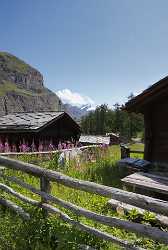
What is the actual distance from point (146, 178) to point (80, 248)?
14.8ft

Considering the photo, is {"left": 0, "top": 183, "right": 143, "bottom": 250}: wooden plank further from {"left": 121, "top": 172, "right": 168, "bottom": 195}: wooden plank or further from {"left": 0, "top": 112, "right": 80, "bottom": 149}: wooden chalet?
{"left": 0, "top": 112, "right": 80, "bottom": 149}: wooden chalet

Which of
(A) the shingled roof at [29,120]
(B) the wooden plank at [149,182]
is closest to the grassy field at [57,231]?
(B) the wooden plank at [149,182]

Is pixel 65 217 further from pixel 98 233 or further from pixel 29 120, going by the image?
pixel 29 120

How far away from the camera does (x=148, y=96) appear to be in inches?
470

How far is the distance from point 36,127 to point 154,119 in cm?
981

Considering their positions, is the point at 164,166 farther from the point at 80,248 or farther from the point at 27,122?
the point at 27,122

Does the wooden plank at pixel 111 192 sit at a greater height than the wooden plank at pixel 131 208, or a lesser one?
greater

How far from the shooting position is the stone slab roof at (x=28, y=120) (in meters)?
21.2

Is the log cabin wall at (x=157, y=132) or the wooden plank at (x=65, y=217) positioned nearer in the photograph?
the wooden plank at (x=65, y=217)

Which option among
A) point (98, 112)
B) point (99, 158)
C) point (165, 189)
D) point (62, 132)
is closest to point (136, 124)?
point (98, 112)

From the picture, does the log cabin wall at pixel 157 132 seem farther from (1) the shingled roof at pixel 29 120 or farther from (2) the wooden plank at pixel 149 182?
(1) the shingled roof at pixel 29 120

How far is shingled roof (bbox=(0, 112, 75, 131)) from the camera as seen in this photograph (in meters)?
21.1

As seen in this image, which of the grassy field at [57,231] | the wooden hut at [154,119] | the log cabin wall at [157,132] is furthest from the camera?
the log cabin wall at [157,132]

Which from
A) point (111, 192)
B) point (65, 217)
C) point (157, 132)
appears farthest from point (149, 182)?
point (157, 132)
